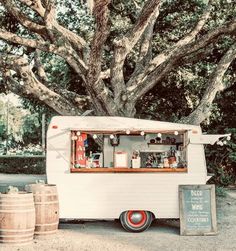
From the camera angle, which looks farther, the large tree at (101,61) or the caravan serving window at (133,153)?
the large tree at (101,61)

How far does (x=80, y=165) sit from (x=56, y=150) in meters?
0.60

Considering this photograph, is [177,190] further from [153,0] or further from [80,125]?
[153,0]

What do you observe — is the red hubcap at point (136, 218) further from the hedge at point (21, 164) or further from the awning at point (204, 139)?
the hedge at point (21, 164)

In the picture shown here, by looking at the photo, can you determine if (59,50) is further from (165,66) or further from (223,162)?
(223,162)

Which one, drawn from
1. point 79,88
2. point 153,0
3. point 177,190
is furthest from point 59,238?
point 79,88

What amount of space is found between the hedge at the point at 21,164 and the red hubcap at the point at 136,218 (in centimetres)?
2617

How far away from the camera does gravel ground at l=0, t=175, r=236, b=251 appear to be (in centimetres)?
888

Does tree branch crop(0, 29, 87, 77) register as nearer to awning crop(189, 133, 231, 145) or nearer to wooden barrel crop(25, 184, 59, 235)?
awning crop(189, 133, 231, 145)

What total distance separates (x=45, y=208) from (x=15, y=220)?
32.3 inches

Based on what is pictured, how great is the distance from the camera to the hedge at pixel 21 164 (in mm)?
36562

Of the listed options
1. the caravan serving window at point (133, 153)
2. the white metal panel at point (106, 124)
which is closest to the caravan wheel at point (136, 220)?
the caravan serving window at point (133, 153)

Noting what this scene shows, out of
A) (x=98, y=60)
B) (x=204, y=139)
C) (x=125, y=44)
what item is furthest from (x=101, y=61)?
(x=204, y=139)

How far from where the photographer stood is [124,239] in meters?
9.78

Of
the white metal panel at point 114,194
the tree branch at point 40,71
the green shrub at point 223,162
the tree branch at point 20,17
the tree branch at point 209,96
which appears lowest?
the white metal panel at point 114,194
